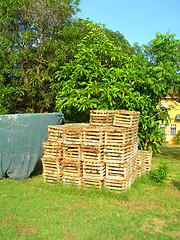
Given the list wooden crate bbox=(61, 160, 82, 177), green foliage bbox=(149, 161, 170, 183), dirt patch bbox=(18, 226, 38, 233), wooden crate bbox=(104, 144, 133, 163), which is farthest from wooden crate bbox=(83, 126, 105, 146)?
dirt patch bbox=(18, 226, 38, 233)

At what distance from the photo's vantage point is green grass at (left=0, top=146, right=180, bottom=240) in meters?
5.30

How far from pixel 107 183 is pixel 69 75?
20.1 feet

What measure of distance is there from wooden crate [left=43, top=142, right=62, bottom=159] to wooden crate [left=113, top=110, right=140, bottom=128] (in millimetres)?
2138

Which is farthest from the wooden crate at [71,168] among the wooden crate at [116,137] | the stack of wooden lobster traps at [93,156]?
the wooden crate at [116,137]

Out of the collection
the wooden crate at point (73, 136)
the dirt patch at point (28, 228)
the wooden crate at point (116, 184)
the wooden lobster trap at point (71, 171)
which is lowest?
the dirt patch at point (28, 228)

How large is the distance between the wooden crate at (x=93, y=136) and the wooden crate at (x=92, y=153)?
0.42 feet

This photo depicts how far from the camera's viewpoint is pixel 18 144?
29.2 ft

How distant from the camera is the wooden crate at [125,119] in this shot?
27.8 feet

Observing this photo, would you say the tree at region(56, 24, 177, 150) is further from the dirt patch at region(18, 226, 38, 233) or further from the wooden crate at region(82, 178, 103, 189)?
the dirt patch at region(18, 226, 38, 233)

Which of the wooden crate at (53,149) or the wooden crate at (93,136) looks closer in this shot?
the wooden crate at (93,136)

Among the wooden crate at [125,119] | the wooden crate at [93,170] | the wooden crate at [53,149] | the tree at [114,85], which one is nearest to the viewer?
the wooden crate at [93,170]

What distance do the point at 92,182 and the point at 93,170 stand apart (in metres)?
0.41

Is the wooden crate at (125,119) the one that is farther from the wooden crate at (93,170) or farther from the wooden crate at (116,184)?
the wooden crate at (116,184)

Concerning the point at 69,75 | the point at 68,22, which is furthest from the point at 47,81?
the point at 68,22
